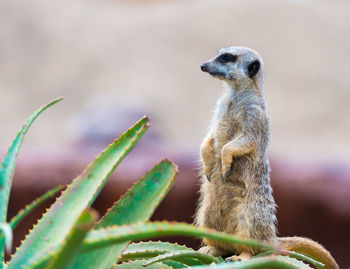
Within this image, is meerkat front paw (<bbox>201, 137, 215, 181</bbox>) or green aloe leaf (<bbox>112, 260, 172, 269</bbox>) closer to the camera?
green aloe leaf (<bbox>112, 260, 172, 269</bbox>)

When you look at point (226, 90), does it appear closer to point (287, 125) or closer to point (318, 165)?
point (318, 165)

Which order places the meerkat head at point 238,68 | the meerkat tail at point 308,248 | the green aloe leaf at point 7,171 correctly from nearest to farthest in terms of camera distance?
the green aloe leaf at point 7,171, the meerkat tail at point 308,248, the meerkat head at point 238,68

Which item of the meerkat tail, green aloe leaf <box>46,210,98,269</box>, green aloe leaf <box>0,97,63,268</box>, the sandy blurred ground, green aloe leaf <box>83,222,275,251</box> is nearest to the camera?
green aloe leaf <box>46,210,98,269</box>

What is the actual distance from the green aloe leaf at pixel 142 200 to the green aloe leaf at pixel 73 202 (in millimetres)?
70

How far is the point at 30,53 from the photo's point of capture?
19844 millimetres

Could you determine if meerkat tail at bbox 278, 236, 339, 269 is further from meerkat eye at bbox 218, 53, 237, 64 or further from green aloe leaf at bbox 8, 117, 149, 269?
green aloe leaf at bbox 8, 117, 149, 269

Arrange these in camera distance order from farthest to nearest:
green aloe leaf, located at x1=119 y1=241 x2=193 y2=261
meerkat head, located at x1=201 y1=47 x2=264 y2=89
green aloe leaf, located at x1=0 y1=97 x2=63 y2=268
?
meerkat head, located at x1=201 y1=47 x2=264 y2=89, green aloe leaf, located at x1=119 y1=241 x2=193 y2=261, green aloe leaf, located at x1=0 y1=97 x2=63 y2=268

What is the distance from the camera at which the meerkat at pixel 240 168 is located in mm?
1659

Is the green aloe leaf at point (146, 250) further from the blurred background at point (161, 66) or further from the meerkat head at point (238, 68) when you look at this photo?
the blurred background at point (161, 66)

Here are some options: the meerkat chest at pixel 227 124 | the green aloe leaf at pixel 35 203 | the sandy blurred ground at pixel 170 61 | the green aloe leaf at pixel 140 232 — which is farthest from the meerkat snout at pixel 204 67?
the sandy blurred ground at pixel 170 61

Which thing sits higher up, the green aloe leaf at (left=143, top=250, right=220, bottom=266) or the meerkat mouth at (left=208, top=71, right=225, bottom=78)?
the meerkat mouth at (left=208, top=71, right=225, bottom=78)

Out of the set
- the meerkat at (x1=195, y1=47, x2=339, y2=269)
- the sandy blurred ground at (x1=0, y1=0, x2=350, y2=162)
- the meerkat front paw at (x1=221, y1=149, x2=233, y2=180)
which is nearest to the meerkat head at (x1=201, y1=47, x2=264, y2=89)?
the meerkat at (x1=195, y1=47, x2=339, y2=269)

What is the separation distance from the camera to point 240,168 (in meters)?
1.72

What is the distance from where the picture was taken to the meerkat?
5.44ft
